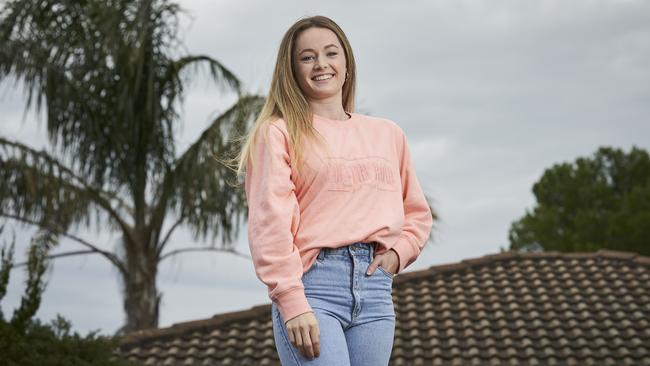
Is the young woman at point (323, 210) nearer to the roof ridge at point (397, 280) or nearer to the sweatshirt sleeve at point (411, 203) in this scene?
the sweatshirt sleeve at point (411, 203)

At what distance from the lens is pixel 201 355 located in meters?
11.2

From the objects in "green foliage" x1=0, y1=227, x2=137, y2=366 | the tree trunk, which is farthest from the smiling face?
the tree trunk

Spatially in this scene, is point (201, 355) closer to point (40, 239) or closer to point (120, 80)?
point (40, 239)

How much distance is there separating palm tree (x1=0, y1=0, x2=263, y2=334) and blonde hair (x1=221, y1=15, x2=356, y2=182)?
9.71 metres

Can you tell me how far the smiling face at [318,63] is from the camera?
116 inches

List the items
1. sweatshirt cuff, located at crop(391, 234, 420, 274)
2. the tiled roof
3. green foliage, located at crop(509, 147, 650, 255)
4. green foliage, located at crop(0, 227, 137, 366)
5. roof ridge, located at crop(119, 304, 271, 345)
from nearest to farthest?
sweatshirt cuff, located at crop(391, 234, 420, 274) < green foliage, located at crop(0, 227, 137, 366) < the tiled roof < roof ridge, located at crop(119, 304, 271, 345) < green foliage, located at crop(509, 147, 650, 255)

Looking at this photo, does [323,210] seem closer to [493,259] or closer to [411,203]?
[411,203]

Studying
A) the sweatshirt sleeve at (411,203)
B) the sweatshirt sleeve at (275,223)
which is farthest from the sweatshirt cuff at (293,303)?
the sweatshirt sleeve at (411,203)

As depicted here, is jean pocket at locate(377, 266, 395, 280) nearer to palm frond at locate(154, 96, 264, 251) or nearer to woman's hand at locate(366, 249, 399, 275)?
woman's hand at locate(366, 249, 399, 275)

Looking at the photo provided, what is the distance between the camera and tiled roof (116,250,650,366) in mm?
10586

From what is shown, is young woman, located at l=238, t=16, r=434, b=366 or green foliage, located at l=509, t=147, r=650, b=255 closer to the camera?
young woman, located at l=238, t=16, r=434, b=366

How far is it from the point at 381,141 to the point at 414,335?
27.4 ft

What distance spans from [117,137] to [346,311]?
11.2 meters

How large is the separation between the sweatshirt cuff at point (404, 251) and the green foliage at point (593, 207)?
943 inches
